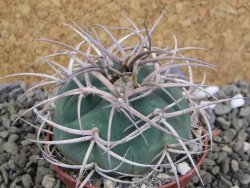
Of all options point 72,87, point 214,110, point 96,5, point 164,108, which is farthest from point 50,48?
point 164,108

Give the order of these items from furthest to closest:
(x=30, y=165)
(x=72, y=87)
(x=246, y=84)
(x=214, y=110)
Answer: (x=246, y=84) → (x=214, y=110) → (x=30, y=165) → (x=72, y=87)

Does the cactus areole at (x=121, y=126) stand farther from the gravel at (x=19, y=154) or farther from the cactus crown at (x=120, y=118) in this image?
the gravel at (x=19, y=154)

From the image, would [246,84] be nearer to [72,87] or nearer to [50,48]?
[50,48]

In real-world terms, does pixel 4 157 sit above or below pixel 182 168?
below

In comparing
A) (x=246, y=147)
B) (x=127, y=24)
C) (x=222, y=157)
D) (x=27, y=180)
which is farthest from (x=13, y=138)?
(x=246, y=147)

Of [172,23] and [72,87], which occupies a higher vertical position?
[72,87]

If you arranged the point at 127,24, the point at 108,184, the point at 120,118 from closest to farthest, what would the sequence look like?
the point at 120,118 → the point at 108,184 → the point at 127,24

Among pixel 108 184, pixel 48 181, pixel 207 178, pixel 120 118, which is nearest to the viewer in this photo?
pixel 120 118

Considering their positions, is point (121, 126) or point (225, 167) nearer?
point (121, 126)

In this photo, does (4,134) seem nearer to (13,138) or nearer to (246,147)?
(13,138)
